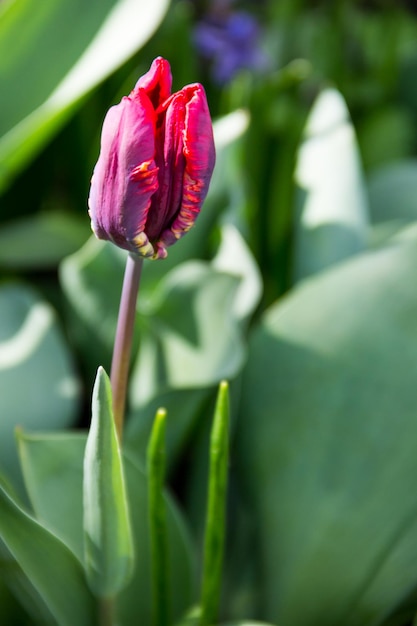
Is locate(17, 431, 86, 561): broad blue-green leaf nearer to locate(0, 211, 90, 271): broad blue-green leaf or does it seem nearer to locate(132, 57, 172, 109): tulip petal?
locate(132, 57, 172, 109): tulip petal

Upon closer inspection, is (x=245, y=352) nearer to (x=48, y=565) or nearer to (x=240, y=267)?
(x=240, y=267)

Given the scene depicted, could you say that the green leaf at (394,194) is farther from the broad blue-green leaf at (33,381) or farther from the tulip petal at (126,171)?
the tulip petal at (126,171)

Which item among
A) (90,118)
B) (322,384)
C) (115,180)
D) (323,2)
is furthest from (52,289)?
(323,2)

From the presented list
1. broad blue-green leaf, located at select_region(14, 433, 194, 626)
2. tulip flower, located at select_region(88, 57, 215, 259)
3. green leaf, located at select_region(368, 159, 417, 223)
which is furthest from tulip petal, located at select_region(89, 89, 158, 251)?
green leaf, located at select_region(368, 159, 417, 223)

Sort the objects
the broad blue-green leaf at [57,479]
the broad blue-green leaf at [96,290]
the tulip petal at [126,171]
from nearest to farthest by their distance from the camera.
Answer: the tulip petal at [126,171]
the broad blue-green leaf at [57,479]
the broad blue-green leaf at [96,290]

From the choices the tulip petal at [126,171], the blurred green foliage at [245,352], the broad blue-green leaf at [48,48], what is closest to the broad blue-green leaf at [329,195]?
the blurred green foliage at [245,352]

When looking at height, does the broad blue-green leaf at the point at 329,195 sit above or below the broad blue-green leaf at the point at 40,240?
below

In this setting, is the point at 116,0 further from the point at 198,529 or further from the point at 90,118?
the point at 198,529
